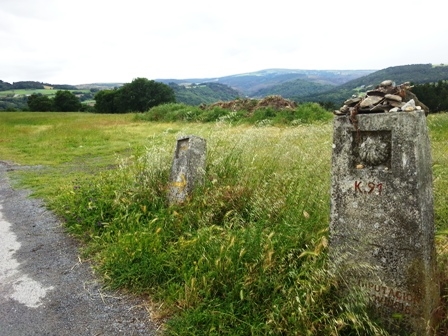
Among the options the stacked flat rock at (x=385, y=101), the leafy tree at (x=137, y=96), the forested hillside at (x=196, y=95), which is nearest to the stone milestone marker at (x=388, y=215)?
the stacked flat rock at (x=385, y=101)

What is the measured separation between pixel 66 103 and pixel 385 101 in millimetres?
72102

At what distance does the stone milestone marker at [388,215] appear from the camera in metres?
2.59

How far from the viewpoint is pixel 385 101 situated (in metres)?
2.77

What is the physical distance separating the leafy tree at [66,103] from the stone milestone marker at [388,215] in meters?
70.7

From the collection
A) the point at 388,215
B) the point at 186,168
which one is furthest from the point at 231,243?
the point at 186,168

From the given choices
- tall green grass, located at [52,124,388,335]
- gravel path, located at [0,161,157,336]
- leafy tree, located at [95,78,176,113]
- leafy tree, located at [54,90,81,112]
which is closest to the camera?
tall green grass, located at [52,124,388,335]

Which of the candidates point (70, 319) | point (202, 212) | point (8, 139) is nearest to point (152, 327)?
point (70, 319)

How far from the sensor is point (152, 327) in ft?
11.3

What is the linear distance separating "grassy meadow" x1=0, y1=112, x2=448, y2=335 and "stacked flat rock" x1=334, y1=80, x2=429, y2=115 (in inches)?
50.8

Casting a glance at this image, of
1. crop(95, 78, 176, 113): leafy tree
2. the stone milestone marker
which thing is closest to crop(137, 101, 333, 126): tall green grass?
A: the stone milestone marker

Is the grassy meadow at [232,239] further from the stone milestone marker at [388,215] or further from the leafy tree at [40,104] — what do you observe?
the leafy tree at [40,104]

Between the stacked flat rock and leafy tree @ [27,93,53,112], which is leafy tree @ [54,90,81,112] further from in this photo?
the stacked flat rock

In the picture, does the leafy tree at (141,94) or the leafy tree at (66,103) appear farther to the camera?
the leafy tree at (66,103)

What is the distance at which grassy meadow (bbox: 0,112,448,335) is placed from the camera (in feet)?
10.1
